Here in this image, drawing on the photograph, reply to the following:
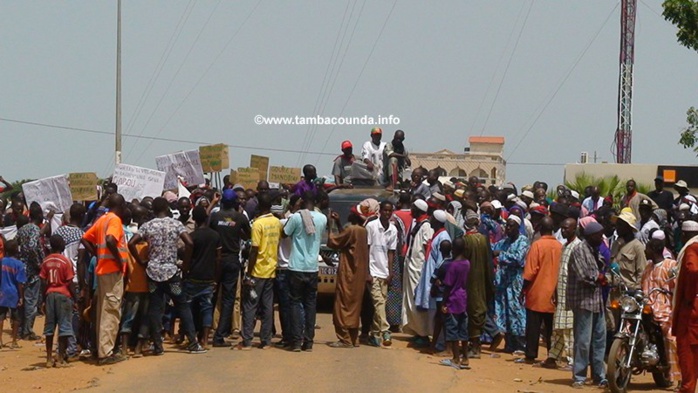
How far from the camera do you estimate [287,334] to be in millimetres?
13414

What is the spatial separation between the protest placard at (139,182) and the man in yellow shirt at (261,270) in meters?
6.84

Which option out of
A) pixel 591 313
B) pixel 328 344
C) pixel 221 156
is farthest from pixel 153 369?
pixel 221 156

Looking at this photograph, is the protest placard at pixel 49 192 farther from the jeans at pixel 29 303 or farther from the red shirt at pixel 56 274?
the red shirt at pixel 56 274

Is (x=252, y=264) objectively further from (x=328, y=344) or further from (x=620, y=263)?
(x=620, y=263)

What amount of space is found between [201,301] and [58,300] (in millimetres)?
1675

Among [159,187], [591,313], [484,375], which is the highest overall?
[159,187]

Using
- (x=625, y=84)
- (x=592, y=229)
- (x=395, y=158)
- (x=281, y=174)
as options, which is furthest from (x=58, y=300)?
(x=625, y=84)

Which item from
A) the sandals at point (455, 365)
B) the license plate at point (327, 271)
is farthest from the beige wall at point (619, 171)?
the sandals at point (455, 365)

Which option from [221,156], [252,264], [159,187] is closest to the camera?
[252,264]

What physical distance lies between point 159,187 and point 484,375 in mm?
9068

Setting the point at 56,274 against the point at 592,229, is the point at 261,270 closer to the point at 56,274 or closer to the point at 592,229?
the point at 56,274

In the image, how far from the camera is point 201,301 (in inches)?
518

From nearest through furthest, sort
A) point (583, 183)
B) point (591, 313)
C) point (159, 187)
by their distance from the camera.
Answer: point (591, 313) < point (159, 187) < point (583, 183)

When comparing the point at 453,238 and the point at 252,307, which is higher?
the point at 453,238
